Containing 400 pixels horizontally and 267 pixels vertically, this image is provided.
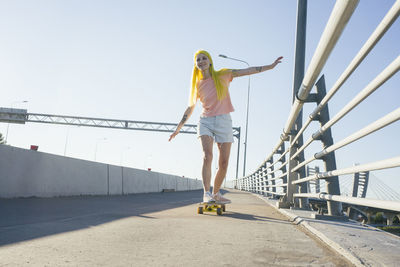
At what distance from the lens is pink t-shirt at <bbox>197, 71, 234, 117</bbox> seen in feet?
15.6

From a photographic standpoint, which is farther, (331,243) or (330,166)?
(330,166)

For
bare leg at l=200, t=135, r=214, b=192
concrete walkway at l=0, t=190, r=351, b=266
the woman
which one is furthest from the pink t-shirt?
concrete walkway at l=0, t=190, r=351, b=266

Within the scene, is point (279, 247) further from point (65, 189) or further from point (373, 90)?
point (65, 189)

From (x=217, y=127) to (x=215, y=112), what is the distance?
0.68 feet

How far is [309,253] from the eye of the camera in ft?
6.66

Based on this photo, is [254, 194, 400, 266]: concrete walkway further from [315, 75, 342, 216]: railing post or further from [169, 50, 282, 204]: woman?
[169, 50, 282, 204]: woman

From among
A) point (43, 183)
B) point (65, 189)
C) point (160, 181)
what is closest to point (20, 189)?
point (43, 183)

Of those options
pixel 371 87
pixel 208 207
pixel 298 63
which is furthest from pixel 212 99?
pixel 371 87

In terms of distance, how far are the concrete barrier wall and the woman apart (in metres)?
3.48

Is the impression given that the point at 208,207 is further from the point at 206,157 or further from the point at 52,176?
the point at 52,176

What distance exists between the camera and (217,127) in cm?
469

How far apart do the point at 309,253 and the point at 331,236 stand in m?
0.43

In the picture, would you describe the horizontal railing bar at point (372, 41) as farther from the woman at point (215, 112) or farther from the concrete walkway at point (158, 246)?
the woman at point (215, 112)

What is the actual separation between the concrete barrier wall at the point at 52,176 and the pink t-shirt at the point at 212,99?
12.7 ft
